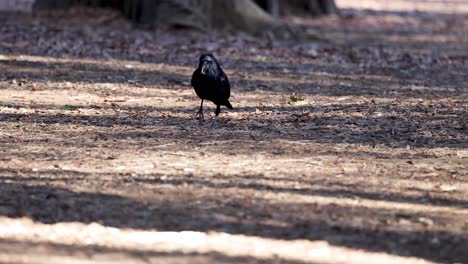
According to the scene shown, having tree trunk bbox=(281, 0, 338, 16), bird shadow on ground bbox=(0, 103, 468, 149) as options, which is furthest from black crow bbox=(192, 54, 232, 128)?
tree trunk bbox=(281, 0, 338, 16)

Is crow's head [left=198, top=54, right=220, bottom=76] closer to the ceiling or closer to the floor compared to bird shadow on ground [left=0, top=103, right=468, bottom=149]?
closer to the ceiling

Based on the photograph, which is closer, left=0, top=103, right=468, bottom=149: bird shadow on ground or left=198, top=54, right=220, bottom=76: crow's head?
left=198, top=54, right=220, bottom=76: crow's head

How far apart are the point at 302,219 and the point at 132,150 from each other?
2.65 meters

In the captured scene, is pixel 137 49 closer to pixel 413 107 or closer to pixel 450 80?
pixel 450 80

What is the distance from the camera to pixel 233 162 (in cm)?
862

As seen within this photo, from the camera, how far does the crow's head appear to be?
991 cm

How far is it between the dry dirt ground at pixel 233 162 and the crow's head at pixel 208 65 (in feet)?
1.93

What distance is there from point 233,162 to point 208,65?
5.45 feet

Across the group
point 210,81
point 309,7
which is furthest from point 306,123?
point 309,7

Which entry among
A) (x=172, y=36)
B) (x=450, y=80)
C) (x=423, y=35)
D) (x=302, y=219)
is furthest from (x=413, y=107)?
(x=423, y=35)

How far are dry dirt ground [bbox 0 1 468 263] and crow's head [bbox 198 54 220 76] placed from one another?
1.93 feet

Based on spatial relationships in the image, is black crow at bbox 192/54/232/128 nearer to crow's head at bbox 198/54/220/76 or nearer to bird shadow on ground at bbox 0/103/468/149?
crow's head at bbox 198/54/220/76

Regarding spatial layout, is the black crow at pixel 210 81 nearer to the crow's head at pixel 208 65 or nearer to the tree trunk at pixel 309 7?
the crow's head at pixel 208 65

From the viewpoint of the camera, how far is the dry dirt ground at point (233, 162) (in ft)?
20.6
